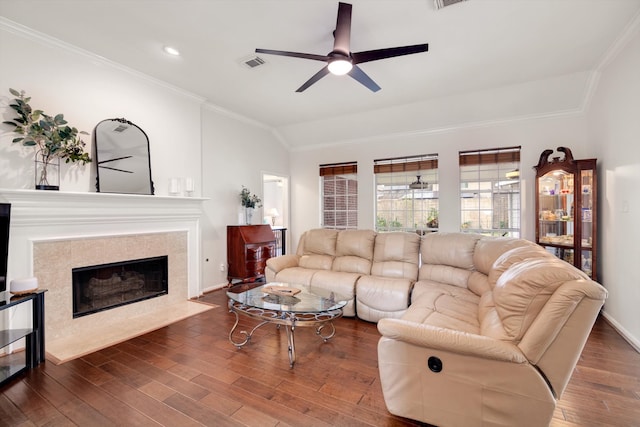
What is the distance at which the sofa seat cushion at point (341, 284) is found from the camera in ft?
11.2

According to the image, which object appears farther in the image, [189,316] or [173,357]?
[189,316]

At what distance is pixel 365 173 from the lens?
5828 millimetres

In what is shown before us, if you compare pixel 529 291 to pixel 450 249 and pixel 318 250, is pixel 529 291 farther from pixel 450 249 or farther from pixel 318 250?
pixel 318 250

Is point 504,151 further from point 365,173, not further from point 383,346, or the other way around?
point 383,346

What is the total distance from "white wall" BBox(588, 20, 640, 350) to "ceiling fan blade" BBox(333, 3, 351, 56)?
2.72m

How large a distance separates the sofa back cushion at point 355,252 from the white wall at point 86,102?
2.42 m

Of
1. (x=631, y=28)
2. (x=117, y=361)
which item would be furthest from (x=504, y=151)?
(x=117, y=361)

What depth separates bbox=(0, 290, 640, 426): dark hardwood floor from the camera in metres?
1.81

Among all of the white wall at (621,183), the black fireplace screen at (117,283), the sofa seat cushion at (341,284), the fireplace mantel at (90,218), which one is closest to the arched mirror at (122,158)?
the fireplace mantel at (90,218)

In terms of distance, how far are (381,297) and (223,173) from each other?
10.9 ft

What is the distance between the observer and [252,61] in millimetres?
3387

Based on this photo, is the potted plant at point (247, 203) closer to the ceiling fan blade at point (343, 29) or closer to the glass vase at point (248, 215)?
the glass vase at point (248, 215)

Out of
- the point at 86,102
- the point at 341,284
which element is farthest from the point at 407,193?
the point at 86,102

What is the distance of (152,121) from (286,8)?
244 cm
